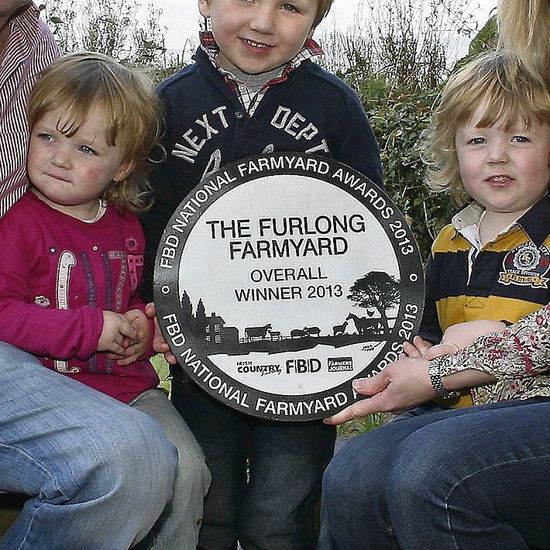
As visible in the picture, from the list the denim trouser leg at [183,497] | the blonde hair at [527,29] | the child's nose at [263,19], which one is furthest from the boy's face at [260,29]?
the denim trouser leg at [183,497]

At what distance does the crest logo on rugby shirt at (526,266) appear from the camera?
253 cm

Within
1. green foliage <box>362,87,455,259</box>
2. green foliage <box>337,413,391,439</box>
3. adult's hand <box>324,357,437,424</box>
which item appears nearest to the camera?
adult's hand <box>324,357,437,424</box>

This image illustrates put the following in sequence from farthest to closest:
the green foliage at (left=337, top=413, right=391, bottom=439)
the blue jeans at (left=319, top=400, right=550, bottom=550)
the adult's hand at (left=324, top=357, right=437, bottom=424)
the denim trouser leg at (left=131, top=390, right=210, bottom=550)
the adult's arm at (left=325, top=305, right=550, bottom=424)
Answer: the green foliage at (left=337, top=413, right=391, bottom=439)
the denim trouser leg at (left=131, top=390, right=210, bottom=550)
the adult's hand at (left=324, top=357, right=437, bottom=424)
the adult's arm at (left=325, top=305, right=550, bottom=424)
the blue jeans at (left=319, top=400, right=550, bottom=550)

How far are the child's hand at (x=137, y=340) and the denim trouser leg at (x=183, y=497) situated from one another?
0.16 m

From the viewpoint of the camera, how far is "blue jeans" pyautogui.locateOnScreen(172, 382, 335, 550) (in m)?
2.79

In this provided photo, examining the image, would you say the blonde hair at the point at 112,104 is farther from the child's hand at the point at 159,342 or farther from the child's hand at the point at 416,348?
the child's hand at the point at 416,348

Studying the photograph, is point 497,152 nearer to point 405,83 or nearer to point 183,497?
point 183,497

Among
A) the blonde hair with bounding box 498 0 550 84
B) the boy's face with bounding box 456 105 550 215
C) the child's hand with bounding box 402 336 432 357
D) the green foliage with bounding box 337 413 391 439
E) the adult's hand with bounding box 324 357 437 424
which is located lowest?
the green foliage with bounding box 337 413 391 439

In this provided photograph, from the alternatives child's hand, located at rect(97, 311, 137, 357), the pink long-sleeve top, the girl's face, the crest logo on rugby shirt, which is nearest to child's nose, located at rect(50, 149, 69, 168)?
the girl's face

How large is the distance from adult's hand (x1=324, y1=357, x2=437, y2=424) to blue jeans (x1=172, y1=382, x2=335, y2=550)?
0.29 m

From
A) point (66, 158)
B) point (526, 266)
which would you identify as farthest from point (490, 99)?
point (66, 158)

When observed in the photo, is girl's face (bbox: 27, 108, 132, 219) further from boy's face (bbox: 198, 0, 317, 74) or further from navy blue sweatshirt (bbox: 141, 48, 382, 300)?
boy's face (bbox: 198, 0, 317, 74)

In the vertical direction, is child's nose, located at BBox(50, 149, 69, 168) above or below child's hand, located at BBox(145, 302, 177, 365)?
above

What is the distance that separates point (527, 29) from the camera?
8.30ft
